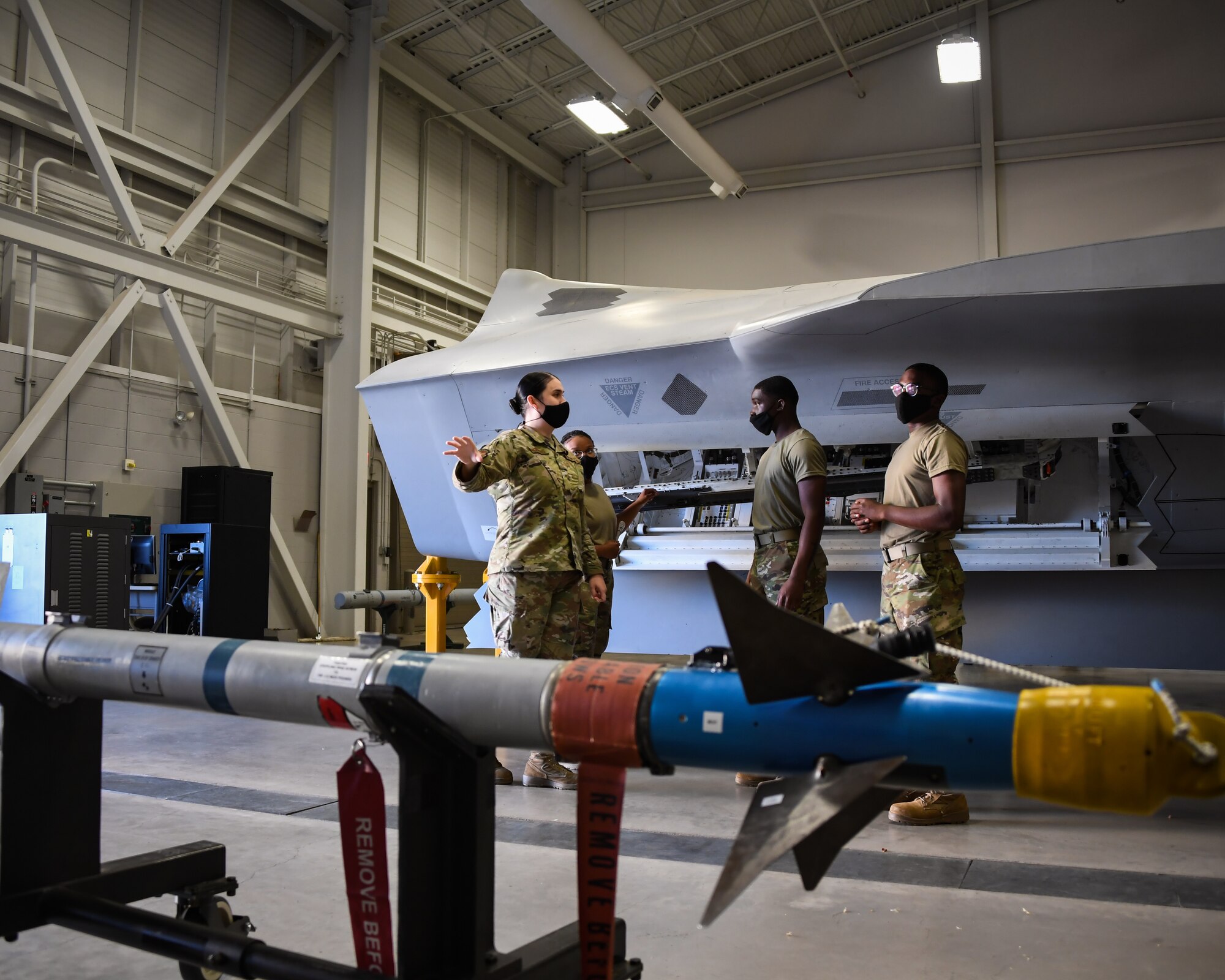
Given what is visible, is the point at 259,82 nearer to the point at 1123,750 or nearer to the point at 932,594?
the point at 932,594

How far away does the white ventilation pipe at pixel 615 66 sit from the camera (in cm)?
904

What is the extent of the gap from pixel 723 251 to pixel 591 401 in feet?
30.5

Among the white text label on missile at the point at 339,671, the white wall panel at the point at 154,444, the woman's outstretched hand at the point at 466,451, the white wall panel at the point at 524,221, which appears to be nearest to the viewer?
the white text label on missile at the point at 339,671

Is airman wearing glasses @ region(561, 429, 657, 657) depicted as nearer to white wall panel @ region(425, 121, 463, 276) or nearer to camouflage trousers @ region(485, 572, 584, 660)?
camouflage trousers @ region(485, 572, 584, 660)

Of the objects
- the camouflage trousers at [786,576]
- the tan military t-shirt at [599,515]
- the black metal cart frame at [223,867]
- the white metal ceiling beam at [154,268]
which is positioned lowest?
the black metal cart frame at [223,867]

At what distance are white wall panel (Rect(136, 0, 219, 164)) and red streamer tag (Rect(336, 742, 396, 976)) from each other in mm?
9964

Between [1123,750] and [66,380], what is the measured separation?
9.12 m

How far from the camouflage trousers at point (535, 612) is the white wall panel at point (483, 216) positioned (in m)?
11.2

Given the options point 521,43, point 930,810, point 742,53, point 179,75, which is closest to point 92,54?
point 179,75

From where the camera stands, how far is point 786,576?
379cm

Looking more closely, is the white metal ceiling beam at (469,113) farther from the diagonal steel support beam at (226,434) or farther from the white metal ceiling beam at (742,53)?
the diagonal steel support beam at (226,434)

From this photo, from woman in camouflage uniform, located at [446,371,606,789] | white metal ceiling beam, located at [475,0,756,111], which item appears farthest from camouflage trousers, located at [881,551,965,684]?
white metal ceiling beam, located at [475,0,756,111]

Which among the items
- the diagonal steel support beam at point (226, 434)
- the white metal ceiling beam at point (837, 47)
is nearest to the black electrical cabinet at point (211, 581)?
the diagonal steel support beam at point (226, 434)

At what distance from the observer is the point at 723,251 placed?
556 inches
